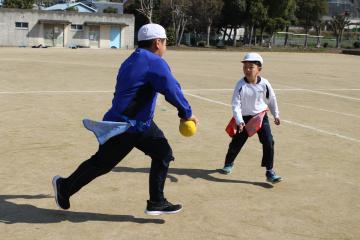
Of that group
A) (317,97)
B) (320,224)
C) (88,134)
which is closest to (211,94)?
(317,97)

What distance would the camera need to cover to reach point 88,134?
8523 mm

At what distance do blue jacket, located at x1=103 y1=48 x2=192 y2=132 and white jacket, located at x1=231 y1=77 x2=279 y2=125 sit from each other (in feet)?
5.98

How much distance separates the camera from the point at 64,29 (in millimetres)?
57719

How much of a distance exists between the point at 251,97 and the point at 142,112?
2.08 metres

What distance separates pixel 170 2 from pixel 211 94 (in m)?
51.6

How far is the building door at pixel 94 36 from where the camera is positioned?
5900 cm

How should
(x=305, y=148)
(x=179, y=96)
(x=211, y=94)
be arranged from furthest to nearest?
(x=211, y=94) < (x=305, y=148) < (x=179, y=96)

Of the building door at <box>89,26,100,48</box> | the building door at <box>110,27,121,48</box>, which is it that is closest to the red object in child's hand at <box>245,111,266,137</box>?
the building door at <box>89,26,100,48</box>

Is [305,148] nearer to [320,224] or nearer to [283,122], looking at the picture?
[283,122]

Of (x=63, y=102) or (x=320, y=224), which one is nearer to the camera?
(x=320, y=224)

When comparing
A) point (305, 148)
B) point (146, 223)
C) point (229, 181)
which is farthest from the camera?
point (305, 148)

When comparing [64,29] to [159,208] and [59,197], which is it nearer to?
[59,197]

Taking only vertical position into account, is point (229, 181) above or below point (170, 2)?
below

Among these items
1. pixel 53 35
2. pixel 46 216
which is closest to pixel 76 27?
pixel 53 35
